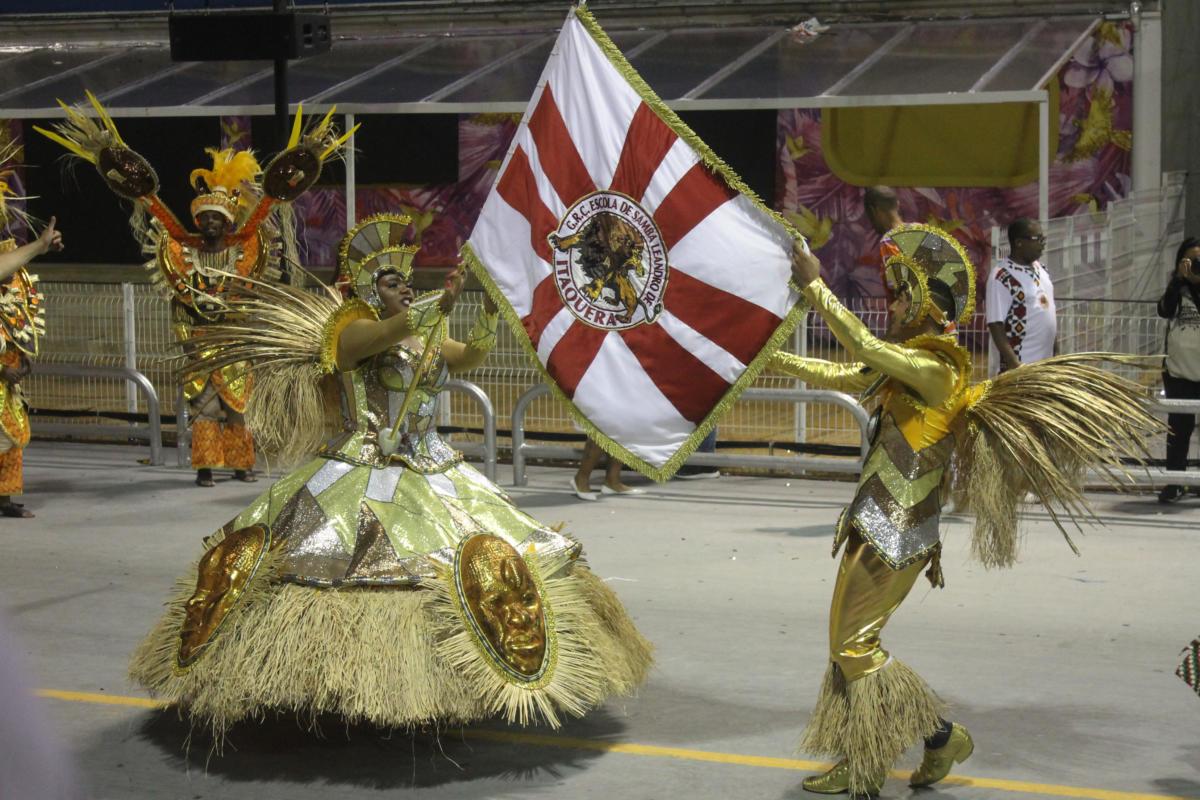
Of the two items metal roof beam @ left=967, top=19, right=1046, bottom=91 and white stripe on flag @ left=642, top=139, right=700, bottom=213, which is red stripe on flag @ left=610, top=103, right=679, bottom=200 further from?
metal roof beam @ left=967, top=19, right=1046, bottom=91

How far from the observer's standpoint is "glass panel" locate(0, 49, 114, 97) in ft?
53.7

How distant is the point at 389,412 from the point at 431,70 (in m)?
9.93

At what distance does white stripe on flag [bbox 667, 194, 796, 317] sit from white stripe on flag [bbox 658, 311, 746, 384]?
0.17m

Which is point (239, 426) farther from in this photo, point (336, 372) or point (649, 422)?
point (649, 422)

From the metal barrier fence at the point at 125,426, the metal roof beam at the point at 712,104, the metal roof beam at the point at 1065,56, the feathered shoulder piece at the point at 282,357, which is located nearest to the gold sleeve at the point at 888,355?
the feathered shoulder piece at the point at 282,357

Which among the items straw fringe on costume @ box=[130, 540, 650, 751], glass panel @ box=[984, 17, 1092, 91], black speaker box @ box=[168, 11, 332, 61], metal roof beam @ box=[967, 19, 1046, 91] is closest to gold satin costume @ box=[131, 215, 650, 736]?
straw fringe on costume @ box=[130, 540, 650, 751]

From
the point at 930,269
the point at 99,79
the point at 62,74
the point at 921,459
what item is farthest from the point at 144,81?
the point at 921,459

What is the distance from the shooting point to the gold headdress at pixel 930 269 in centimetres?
500

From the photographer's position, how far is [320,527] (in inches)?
211

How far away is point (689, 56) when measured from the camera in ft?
47.8

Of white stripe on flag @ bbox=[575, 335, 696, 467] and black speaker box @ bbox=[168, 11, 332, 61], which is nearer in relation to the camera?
white stripe on flag @ bbox=[575, 335, 696, 467]

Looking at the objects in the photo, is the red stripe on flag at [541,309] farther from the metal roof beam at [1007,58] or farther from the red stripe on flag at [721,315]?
the metal roof beam at [1007,58]

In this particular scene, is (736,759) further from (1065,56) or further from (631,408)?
(1065,56)

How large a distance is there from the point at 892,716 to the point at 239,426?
23.0ft
